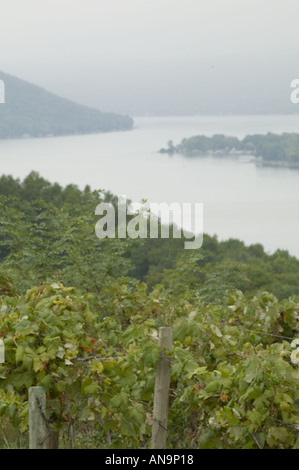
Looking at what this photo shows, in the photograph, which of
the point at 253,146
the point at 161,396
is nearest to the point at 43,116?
the point at 253,146

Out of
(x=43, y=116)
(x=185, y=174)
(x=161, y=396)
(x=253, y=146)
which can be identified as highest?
(x=43, y=116)

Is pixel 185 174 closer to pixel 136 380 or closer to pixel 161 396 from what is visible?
pixel 136 380

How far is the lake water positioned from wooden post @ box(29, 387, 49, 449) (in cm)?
7447

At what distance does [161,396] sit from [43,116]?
418 feet

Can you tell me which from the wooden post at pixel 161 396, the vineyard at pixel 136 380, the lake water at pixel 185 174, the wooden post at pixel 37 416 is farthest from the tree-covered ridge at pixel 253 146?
the wooden post at pixel 37 416

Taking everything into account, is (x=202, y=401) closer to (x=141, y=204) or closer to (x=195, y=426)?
(x=195, y=426)

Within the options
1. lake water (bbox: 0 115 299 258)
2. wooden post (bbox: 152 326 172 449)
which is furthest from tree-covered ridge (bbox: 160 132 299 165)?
wooden post (bbox: 152 326 172 449)

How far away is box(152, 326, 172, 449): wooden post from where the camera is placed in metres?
3.47

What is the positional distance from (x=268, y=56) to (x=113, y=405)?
679 ft

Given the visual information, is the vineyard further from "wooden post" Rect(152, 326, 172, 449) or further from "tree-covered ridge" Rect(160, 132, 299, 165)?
"tree-covered ridge" Rect(160, 132, 299, 165)

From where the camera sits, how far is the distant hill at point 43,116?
394 ft

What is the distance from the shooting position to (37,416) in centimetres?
304

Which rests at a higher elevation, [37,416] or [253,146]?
[253,146]

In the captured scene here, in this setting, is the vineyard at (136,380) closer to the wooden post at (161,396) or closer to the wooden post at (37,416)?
the wooden post at (161,396)
